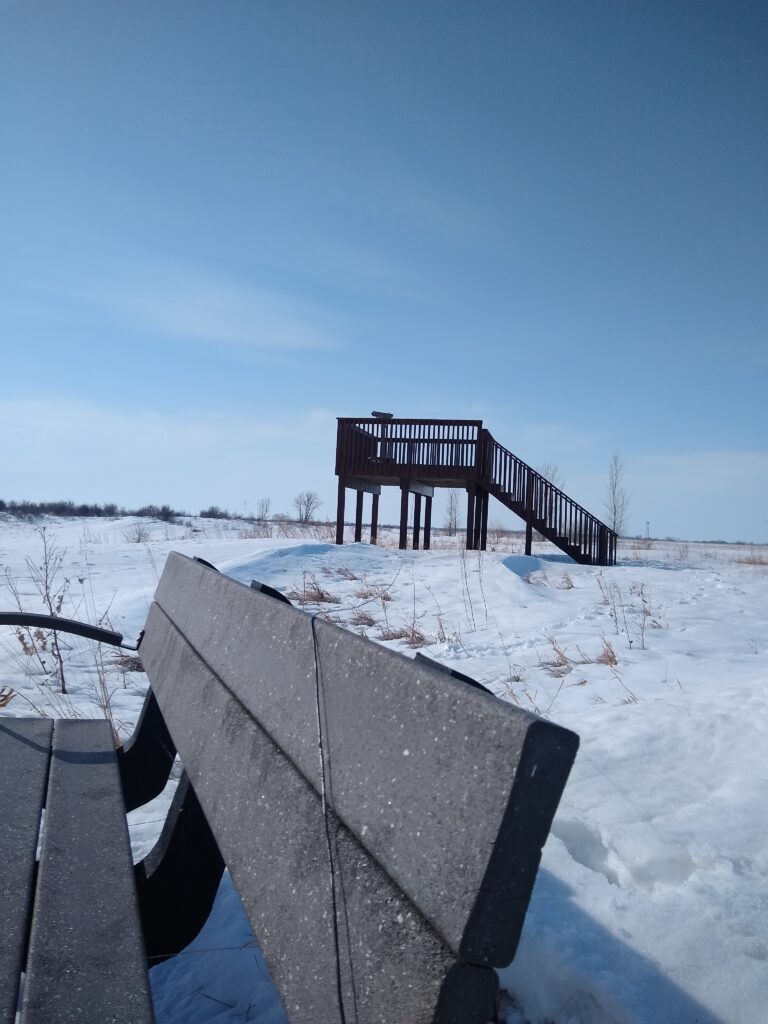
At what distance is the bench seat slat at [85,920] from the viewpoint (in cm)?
118

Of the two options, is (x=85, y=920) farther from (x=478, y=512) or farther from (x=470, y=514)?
(x=478, y=512)

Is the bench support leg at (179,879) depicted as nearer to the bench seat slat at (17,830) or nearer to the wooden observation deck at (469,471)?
the bench seat slat at (17,830)

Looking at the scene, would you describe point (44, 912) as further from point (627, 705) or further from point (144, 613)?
point (144, 613)

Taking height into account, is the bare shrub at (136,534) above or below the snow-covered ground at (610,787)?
above

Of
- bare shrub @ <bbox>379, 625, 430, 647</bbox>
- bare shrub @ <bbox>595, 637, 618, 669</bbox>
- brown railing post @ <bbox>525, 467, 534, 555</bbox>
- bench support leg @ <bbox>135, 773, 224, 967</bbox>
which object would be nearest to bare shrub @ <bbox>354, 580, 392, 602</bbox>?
bare shrub @ <bbox>379, 625, 430, 647</bbox>

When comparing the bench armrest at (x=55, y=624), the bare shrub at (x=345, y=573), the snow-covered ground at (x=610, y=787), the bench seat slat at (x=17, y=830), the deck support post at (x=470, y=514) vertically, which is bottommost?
the snow-covered ground at (x=610, y=787)

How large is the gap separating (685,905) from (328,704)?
151 centimetres

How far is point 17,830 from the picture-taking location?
6.08 ft

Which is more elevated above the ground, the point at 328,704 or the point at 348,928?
the point at 328,704

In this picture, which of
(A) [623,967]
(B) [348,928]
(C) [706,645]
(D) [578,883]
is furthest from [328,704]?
(C) [706,645]

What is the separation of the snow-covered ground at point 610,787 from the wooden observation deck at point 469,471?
336 inches

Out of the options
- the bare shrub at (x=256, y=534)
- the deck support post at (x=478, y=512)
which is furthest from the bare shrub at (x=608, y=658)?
the deck support post at (x=478, y=512)

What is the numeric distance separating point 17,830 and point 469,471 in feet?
52.7

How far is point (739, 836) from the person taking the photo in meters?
2.56
